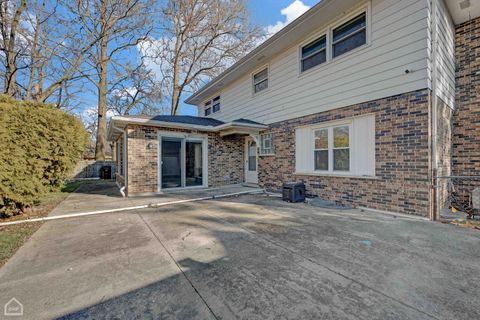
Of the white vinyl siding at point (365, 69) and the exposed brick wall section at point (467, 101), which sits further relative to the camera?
the exposed brick wall section at point (467, 101)

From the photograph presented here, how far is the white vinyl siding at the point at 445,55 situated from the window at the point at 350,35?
1.46m

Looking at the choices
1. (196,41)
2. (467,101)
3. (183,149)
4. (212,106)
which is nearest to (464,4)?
(467,101)

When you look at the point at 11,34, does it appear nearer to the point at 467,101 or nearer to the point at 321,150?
the point at 321,150

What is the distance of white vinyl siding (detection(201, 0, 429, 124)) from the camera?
15.3ft

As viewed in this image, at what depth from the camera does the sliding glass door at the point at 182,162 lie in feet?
29.4

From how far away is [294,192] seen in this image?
649 cm

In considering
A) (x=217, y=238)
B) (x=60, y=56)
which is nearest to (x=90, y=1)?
(x=60, y=56)

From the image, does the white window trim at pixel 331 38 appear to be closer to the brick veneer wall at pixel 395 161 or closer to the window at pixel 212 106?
the brick veneer wall at pixel 395 161

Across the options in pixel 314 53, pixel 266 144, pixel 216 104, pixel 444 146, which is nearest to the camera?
pixel 444 146

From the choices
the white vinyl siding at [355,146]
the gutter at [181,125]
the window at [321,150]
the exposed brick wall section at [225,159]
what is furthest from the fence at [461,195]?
the exposed brick wall section at [225,159]

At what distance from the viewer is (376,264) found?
2664 millimetres

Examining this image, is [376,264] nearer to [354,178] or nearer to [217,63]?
[354,178]

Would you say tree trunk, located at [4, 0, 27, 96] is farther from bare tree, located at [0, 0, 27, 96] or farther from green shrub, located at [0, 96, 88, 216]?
green shrub, located at [0, 96, 88, 216]

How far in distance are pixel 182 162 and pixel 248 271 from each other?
697 centimetres
